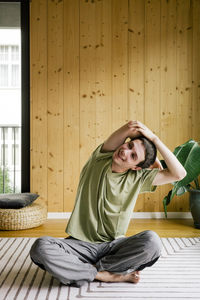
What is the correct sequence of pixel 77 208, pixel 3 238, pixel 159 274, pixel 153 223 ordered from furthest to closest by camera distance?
pixel 153 223, pixel 3 238, pixel 159 274, pixel 77 208

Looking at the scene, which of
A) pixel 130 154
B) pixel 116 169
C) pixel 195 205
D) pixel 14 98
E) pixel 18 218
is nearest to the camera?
pixel 130 154

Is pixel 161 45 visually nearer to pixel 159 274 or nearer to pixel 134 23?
pixel 134 23

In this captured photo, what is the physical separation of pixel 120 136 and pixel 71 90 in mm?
2022

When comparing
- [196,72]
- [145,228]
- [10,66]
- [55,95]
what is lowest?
[145,228]

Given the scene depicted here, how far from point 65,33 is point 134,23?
2.48 ft

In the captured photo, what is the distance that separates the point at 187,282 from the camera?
1988 millimetres

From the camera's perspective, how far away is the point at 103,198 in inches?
76.5

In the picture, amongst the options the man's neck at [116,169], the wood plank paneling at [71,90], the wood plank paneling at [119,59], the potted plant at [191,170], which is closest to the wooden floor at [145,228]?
the potted plant at [191,170]

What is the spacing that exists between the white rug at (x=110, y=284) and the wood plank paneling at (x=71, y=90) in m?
1.42

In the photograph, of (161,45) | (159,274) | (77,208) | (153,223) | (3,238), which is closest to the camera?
(77,208)

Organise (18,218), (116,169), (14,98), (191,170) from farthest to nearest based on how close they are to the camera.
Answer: (14,98), (18,218), (191,170), (116,169)

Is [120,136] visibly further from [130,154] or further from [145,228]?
[145,228]

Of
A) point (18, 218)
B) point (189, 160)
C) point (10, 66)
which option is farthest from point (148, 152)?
point (10, 66)

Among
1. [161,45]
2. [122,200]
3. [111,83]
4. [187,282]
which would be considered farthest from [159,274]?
[161,45]
